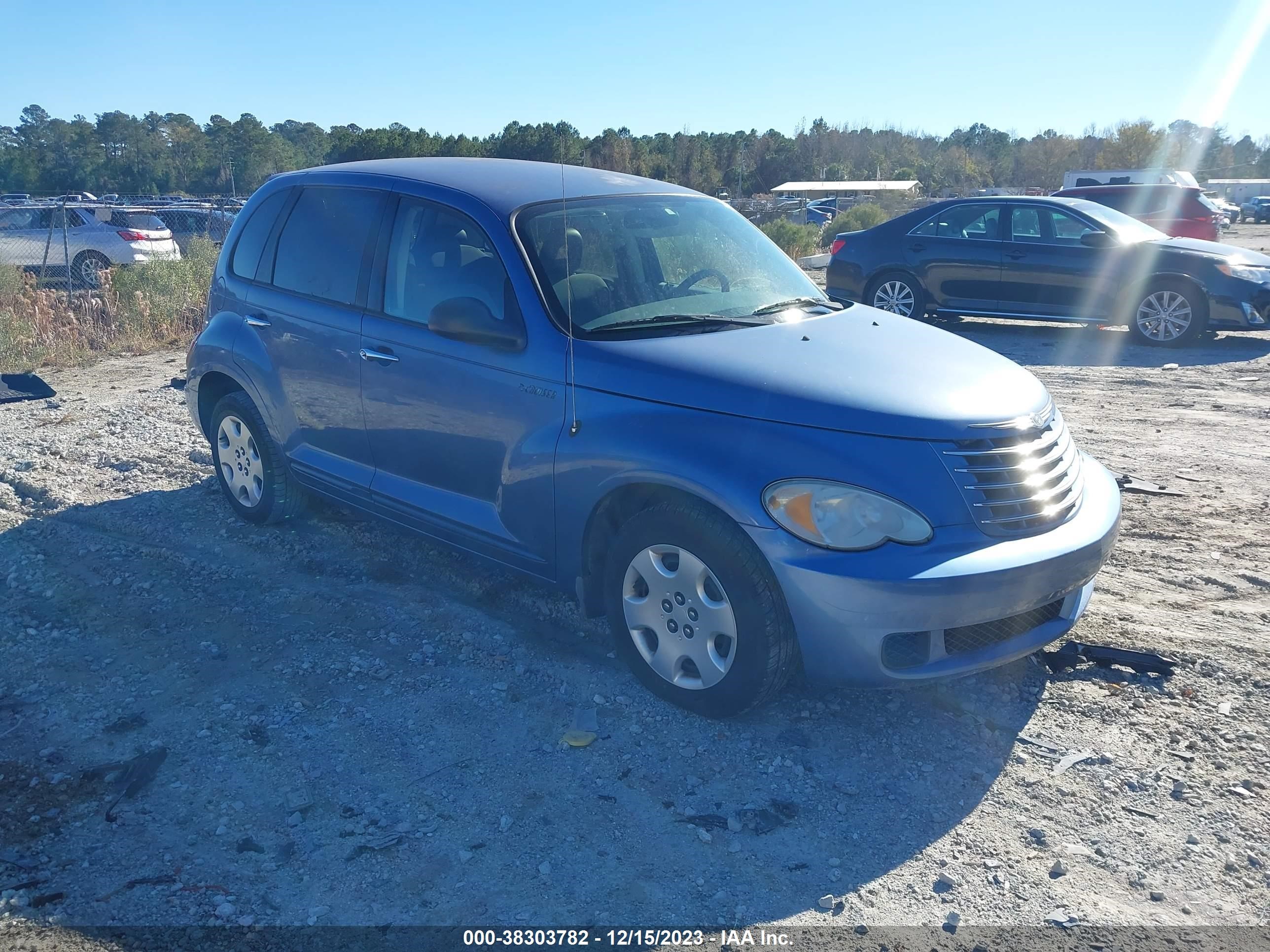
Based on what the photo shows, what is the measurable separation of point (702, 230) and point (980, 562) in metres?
2.19

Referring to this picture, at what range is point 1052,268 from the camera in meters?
11.3

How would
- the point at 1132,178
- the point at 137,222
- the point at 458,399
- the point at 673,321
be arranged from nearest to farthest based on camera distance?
the point at 673,321 < the point at 458,399 < the point at 137,222 < the point at 1132,178

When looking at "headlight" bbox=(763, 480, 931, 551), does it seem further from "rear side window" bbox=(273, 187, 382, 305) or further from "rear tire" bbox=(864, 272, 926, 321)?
"rear tire" bbox=(864, 272, 926, 321)

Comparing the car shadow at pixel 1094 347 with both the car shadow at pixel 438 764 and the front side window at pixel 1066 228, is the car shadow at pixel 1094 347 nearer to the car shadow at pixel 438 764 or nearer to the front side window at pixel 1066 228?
the front side window at pixel 1066 228

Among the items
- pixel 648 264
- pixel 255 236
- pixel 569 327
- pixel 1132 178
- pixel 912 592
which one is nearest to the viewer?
pixel 912 592

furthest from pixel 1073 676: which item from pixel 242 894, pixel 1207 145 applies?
pixel 1207 145

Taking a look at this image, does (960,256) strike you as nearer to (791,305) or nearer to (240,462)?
(791,305)

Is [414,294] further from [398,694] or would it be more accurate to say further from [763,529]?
[763,529]

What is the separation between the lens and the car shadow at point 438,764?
289 centimetres

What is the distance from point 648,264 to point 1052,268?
837 cm

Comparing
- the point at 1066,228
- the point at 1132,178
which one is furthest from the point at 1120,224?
the point at 1132,178

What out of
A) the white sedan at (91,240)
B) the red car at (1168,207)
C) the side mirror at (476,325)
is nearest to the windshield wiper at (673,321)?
the side mirror at (476,325)

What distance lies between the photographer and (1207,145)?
75000 millimetres

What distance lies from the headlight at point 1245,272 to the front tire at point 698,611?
9499 mm
